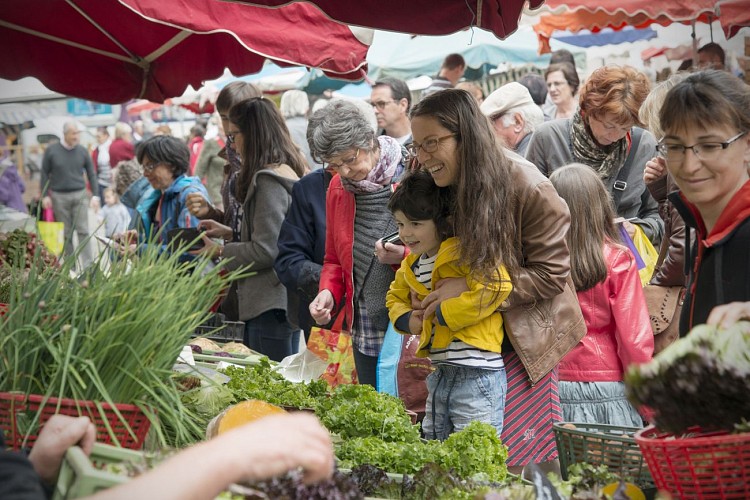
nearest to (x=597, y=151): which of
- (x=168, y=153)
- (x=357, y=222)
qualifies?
(x=357, y=222)

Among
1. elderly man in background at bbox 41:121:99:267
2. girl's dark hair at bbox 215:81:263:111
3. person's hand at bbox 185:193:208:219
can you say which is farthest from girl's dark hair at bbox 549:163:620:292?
elderly man in background at bbox 41:121:99:267

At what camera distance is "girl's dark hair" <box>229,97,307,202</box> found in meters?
5.86

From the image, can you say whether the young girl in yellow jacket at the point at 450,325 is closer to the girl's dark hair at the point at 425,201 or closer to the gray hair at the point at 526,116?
the girl's dark hair at the point at 425,201

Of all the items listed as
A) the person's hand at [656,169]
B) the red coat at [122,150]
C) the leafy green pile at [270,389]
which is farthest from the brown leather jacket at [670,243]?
the red coat at [122,150]

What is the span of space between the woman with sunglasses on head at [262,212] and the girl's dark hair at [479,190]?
227cm

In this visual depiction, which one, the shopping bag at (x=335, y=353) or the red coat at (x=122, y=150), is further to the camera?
the red coat at (x=122, y=150)

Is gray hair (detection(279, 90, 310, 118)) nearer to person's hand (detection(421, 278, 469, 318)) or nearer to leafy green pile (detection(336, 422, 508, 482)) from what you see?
person's hand (detection(421, 278, 469, 318))

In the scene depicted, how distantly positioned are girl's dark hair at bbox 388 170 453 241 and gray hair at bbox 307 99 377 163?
759 millimetres

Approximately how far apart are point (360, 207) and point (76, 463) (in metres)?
3.01

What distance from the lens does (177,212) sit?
7.16 metres

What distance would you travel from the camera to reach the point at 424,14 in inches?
159

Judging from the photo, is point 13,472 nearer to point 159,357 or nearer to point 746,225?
point 159,357

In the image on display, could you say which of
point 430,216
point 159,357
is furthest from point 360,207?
point 159,357

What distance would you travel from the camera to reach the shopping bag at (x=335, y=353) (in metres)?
4.91
